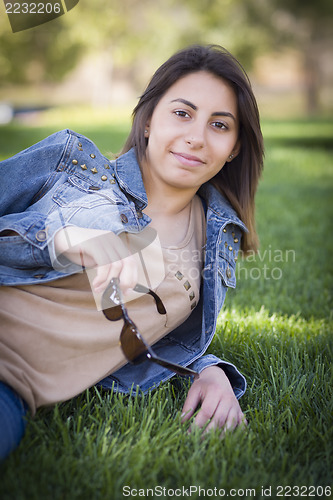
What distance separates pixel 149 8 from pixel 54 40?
7443 mm

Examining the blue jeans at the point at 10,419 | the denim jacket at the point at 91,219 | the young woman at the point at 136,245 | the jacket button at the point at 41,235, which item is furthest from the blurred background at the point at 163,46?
the blue jeans at the point at 10,419

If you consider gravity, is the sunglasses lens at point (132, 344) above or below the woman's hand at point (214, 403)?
above

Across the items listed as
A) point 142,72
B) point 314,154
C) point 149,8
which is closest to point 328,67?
point 149,8

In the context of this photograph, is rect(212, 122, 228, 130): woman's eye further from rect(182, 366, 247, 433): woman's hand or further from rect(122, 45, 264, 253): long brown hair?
rect(182, 366, 247, 433): woman's hand

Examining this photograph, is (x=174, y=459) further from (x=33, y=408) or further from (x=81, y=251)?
(x=81, y=251)

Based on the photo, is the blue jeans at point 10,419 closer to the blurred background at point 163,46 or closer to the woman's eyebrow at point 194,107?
the woman's eyebrow at point 194,107

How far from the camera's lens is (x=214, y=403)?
1743 mm

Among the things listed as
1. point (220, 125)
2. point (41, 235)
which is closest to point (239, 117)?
point (220, 125)

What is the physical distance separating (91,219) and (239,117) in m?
0.85

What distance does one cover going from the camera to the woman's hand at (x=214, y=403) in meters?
1.69

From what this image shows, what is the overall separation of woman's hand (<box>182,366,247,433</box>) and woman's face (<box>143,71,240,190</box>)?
75 centimetres

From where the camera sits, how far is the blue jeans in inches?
54.2

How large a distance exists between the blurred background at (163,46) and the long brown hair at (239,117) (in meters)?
20.7

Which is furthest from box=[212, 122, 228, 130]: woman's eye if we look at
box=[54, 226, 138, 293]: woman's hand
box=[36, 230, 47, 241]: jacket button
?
box=[36, 230, 47, 241]: jacket button
